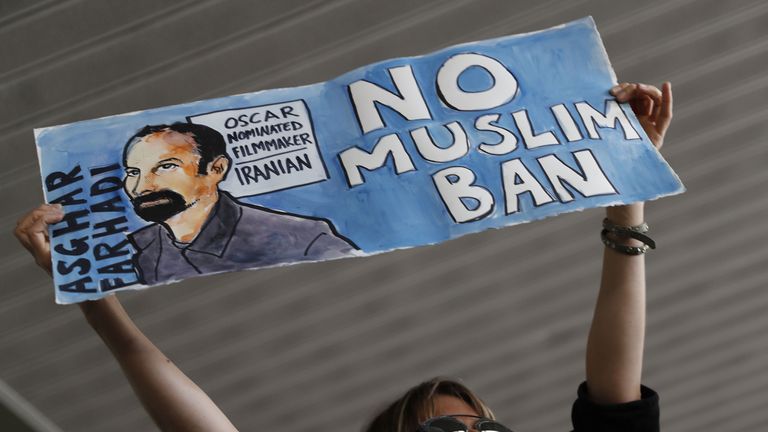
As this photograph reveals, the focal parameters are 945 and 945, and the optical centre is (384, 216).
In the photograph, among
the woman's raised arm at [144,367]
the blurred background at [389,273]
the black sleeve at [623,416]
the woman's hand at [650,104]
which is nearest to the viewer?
the woman's raised arm at [144,367]

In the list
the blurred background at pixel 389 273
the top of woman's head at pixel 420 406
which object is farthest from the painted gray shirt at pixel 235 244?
the blurred background at pixel 389 273

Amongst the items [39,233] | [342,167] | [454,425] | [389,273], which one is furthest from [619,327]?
[389,273]

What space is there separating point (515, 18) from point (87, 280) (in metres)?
1.38

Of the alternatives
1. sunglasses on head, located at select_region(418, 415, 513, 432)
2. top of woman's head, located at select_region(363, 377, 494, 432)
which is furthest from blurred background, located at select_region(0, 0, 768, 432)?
sunglasses on head, located at select_region(418, 415, 513, 432)

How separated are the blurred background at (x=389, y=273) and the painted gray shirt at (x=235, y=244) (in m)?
0.80

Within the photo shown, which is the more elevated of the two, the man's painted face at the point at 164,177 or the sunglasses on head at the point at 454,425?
the man's painted face at the point at 164,177

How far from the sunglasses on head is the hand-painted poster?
→ 9.4 inches

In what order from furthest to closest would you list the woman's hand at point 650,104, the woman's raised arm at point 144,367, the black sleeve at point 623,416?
1. the woman's hand at point 650,104
2. the black sleeve at point 623,416
3. the woman's raised arm at point 144,367

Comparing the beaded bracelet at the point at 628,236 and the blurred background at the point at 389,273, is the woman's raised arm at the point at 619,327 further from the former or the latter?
the blurred background at the point at 389,273

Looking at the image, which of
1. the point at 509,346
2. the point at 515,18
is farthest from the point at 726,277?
the point at 515,18

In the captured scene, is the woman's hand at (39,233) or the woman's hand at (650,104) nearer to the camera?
the woman's hand at (39,233)

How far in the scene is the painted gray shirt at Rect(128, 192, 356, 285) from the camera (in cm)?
122

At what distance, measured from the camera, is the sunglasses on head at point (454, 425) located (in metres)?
1.22

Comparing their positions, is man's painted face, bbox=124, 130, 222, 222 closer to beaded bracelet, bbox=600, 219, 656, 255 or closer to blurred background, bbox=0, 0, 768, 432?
beaded bracelet, bbox=600, 219, 656, 255
